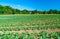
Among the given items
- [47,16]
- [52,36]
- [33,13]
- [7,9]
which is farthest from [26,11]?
[52,36]

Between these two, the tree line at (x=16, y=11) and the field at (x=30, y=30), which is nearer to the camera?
the field at (x=30, y=30)

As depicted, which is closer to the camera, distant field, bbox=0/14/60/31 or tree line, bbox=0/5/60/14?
distant field, bbox=0/14/60/31

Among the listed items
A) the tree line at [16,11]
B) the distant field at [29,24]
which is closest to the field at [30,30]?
the distant field at [29,24]

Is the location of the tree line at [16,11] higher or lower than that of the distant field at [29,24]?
higher

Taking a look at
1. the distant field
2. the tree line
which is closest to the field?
the distant field

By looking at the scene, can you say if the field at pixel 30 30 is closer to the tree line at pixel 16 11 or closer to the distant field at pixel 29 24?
the distant field at pixel 29 24

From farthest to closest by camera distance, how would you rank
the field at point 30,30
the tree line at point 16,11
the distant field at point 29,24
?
the tree line at point 16,11
the distant field at point 29,24
the field at point 30,30

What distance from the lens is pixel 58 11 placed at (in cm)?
2711

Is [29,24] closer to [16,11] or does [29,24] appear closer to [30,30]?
[30,30]

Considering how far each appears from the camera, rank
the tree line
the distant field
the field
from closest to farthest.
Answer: the field
the distant field
the tree line

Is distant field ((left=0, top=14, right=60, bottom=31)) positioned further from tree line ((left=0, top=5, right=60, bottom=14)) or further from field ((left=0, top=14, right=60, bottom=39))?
tree line ((left=0, top=5, right=60, bottom=14))

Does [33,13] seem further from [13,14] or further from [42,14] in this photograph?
[13,14]

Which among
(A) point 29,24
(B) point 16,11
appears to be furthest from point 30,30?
(B) point 16,11

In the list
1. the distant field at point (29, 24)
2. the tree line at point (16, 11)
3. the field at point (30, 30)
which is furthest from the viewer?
the tree line at point (16, 11)
